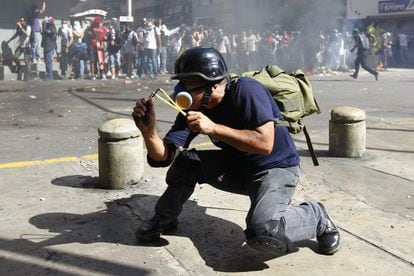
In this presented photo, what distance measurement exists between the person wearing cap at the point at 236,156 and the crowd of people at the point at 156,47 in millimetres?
11753

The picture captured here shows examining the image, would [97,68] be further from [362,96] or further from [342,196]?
[342,196]

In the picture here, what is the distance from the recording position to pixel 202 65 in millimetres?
2691

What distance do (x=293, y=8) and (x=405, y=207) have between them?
20.1 meters

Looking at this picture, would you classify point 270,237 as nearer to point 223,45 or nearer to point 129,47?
point 129,47

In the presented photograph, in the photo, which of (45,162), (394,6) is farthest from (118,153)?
(394,6)

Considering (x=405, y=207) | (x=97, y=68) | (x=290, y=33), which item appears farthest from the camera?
(x=290, y=33)

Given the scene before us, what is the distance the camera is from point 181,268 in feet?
9.27

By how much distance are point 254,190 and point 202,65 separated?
2.61ft

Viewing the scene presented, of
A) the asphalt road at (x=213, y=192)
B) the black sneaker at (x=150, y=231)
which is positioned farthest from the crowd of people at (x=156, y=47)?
the black sneaker at (x=150, y=231)

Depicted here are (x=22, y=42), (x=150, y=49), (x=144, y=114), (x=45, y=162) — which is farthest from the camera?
(x=150, y=49)

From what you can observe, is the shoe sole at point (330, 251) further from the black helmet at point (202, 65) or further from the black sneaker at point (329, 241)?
the black helmet at point (202, 65)

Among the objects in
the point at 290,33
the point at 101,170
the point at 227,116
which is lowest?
the point at 101,170

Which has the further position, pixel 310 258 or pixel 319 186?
pixel 319 186

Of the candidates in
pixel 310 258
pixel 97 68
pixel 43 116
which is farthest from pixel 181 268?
pixel 97 68
